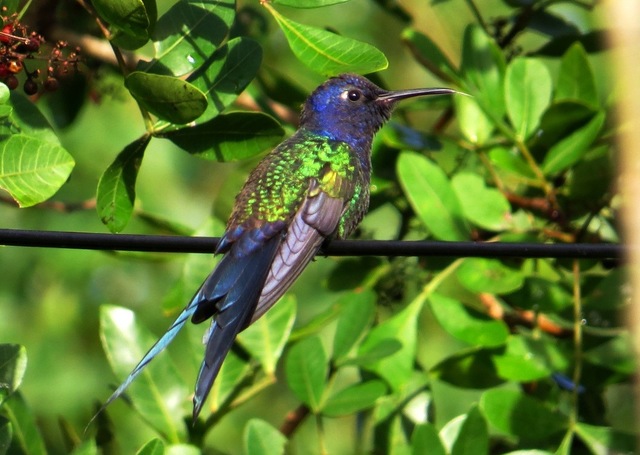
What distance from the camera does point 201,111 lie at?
8.80 feet

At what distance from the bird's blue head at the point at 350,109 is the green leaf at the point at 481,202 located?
40cm

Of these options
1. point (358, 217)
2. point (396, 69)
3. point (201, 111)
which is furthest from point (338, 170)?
point (396, 69)

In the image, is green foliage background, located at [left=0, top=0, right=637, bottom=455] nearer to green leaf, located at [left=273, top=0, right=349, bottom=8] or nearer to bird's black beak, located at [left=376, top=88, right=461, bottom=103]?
green leaf, located at [left=273, top=0, right=349, bottom=8]

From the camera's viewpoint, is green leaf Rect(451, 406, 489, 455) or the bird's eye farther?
the bird's eye

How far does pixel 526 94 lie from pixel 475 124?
28 cm

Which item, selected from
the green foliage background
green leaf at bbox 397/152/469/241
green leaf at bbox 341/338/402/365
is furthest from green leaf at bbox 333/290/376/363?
green leaf at bbox 397/152/469/241

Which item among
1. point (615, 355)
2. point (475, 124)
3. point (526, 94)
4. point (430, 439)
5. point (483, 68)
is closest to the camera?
point (430, 439)

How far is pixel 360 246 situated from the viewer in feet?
8.54

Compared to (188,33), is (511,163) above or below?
below

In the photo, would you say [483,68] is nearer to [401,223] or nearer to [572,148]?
[572,148]

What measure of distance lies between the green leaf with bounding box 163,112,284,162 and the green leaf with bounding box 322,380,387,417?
0.90m

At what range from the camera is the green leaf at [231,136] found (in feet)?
9.91

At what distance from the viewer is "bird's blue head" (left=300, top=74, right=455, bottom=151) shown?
396cm

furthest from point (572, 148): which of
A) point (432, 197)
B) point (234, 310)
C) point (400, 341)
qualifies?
point (234, 310)
